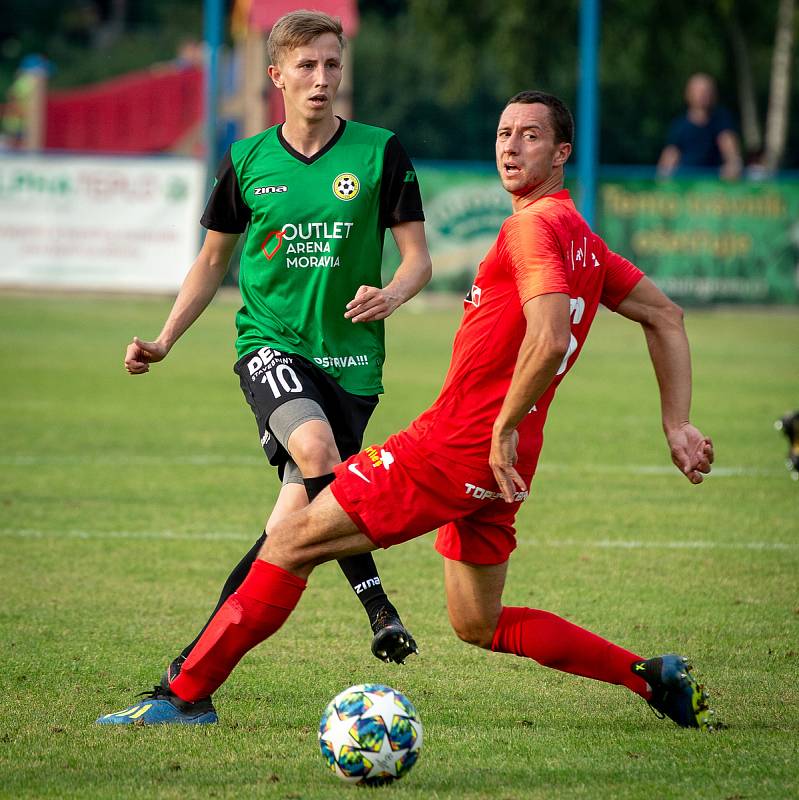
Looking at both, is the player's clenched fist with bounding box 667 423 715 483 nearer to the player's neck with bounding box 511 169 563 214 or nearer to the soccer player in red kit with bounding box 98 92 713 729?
the soccer player in red kit with bounding box 98 92 713 729

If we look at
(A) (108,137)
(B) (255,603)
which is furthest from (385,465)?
(A) (108,137)

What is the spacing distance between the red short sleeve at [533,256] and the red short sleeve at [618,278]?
0.47m

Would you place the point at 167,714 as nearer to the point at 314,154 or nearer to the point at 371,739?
the point at 371,739

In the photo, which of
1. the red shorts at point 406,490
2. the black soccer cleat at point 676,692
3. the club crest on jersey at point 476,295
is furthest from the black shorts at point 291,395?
the black soccer cleat at point 676,692

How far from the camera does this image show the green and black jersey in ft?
17.7

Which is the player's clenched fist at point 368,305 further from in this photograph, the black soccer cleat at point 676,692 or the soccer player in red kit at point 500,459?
the black soccer cleat at point 676,692

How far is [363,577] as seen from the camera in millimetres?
5207

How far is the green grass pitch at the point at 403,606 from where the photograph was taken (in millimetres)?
4461

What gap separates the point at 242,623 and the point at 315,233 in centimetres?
150

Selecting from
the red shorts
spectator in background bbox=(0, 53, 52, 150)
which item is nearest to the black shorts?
the red shorts

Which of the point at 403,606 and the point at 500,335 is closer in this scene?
the point at 500,335

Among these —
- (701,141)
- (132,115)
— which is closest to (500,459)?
(701,141)

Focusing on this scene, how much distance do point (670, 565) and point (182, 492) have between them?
3.23 m

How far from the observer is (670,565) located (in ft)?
24.6
